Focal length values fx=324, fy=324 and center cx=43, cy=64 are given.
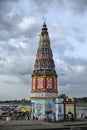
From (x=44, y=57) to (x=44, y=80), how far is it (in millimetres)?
4081

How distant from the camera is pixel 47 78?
53.7m

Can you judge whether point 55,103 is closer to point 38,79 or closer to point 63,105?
point 63,105

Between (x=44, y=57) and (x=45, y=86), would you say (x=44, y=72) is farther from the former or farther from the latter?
(x=44, y=57)

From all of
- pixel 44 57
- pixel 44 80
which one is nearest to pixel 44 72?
pixel 44 80

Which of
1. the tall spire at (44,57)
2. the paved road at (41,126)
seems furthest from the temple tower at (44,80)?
the paved road at (41,126)

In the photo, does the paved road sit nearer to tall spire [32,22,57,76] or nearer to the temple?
the temple

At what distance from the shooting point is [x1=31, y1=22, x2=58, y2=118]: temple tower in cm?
5303

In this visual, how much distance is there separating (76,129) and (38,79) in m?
18.6

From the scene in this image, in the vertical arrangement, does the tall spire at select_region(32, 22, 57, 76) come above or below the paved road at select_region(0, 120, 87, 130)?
above

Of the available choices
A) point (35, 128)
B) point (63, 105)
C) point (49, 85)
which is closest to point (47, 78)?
point (49, 85)

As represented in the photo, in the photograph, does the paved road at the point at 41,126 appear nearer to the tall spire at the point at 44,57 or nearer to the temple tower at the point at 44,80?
the temple tower at the point at 44,80

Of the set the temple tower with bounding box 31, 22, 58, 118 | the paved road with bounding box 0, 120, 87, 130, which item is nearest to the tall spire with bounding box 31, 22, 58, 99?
the temple tower with bounding box 31, 22, 58, 118

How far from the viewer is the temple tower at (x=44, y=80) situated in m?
53.0

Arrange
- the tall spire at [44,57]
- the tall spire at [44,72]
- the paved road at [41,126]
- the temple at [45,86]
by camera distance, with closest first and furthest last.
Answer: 1. the paved road at [41,126]
2. the temple at [45,86]
3. the tall spire at [44,72]
4. the tall spire at [44,57]
